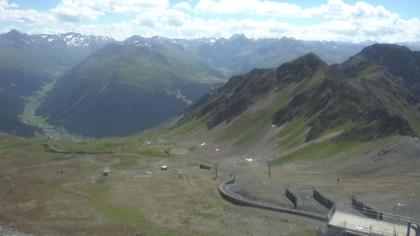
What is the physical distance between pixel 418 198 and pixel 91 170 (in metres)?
100

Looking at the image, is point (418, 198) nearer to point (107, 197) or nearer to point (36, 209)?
point (107, 197)

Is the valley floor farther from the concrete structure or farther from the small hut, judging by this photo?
the concrete structure

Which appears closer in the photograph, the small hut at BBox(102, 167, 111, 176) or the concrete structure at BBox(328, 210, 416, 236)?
the concrete structure at BBox(328, 210, 416, 236)

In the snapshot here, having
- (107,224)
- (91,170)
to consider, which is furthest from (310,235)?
(91,170)

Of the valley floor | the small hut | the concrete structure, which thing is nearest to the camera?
the concrete structure

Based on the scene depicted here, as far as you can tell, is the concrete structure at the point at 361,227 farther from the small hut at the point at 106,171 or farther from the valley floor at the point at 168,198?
the small hut at the point at 106,171

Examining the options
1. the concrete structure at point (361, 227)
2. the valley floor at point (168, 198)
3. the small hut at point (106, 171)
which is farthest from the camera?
the small hut at point (106, 171)

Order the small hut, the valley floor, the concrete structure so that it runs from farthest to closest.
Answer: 1. the small hut
2. the valley floor
3. the concrete structure

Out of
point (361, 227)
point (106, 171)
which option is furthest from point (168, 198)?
point (361, 227)

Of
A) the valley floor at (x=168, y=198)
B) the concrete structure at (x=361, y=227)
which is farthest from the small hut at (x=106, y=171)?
the concrete structure at (x=361, y=227)

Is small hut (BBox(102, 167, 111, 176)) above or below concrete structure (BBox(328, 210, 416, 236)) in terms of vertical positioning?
below

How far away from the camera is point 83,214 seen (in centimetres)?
11069

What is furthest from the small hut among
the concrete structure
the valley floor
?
the concrete structure

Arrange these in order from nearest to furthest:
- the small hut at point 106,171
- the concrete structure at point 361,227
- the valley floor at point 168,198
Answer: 1. the concrete structure at point 361,227
2. the valley floor at point 168,198
3. the small hut at point 106,171
